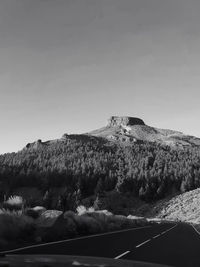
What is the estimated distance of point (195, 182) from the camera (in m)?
164

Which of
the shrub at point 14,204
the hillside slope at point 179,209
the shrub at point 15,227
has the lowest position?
the hillside slope at point 179,209

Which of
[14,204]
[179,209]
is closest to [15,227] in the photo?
[14,204]

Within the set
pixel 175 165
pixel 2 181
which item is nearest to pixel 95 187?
pixel 2 181

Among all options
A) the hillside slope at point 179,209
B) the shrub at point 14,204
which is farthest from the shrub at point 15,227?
the hillside slope at point 179,209

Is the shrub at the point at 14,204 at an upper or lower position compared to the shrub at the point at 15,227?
upper

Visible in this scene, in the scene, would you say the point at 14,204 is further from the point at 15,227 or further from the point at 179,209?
the point at 179,209

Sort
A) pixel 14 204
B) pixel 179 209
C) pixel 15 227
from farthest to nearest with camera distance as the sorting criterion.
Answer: pixel 179 209
pixel 14 204
pixel 15 227

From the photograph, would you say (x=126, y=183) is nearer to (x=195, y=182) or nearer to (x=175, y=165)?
(x=195, y=182)

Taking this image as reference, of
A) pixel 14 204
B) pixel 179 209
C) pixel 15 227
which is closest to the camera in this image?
pixel 15 227

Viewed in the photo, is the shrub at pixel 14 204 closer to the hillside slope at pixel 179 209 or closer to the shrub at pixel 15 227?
the shrub at pixel 15 227

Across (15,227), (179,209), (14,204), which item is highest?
(14,204)

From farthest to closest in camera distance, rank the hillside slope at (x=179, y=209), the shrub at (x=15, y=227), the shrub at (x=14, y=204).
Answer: the hillside slope at (x=179, y=209)
the shrub at (x=14, y=204)
the shrub at (x=15, y=227)

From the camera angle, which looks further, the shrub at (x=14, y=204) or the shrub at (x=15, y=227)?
the shrub at (x=14, y=204)

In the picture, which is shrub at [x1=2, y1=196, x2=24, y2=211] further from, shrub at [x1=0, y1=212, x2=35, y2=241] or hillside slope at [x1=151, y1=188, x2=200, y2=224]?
hillside slope at [x1=151, y1=188, x2=200, y2=224]
